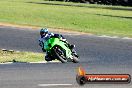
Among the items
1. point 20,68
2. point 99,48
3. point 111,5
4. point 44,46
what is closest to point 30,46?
point 99,48

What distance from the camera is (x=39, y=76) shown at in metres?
16.3

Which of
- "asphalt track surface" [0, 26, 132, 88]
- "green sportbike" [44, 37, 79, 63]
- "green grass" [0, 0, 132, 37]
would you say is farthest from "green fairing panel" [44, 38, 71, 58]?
"green grass" [0, 0, 132, 37]

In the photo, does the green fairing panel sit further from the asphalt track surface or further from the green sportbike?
the asphalt track surface

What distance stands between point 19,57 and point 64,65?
460cm

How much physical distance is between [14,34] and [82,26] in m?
8.92

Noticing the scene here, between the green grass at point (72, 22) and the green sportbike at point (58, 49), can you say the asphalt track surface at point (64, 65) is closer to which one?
the green sportbike at point (58, 49)

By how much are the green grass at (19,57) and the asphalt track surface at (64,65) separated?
1.92 meters

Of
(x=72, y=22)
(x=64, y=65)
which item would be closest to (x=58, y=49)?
(x=64, y=65)

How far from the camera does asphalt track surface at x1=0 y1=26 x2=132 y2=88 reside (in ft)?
49.6

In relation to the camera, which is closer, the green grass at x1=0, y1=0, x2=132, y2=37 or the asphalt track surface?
the asphalt track surface

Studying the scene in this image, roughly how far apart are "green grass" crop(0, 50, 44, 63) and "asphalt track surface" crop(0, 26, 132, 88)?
192cm

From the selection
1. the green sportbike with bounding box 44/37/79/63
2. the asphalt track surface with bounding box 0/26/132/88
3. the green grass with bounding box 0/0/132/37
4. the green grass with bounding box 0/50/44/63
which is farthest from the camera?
the green grass with bounding box 0/0/132/37

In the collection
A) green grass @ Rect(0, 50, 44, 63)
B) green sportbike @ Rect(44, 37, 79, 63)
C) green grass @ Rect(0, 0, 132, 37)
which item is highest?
green sportbike @ Rect(44, 37, 79, 63)

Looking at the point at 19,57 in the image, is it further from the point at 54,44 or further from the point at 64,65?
the point at 64,65
